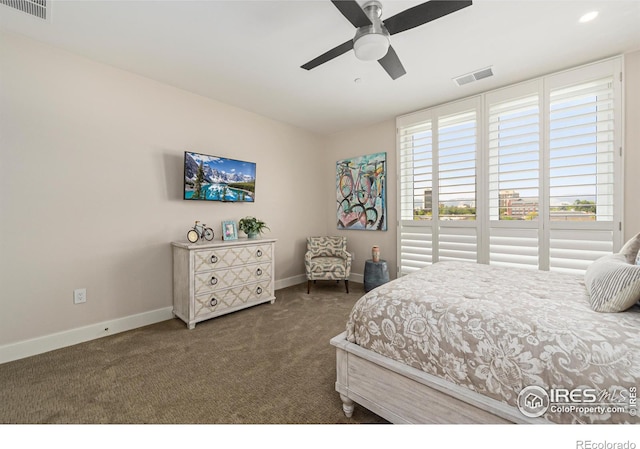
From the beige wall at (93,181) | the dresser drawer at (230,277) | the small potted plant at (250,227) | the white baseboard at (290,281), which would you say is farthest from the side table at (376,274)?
the beige wall at (93,181)

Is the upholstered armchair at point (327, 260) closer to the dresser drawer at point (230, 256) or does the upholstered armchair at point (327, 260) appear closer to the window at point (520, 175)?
the dresser drawer at point (230, 256)

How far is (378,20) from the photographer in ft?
5.62

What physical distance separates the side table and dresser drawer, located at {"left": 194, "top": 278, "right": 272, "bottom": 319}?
4.81 ft

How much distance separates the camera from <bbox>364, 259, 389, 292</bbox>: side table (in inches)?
150

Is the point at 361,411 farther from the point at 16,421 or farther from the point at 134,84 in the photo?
the point at 134,84

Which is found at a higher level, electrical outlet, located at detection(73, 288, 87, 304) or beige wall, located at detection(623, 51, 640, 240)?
beige wall, located at detection(623, 51, 640, 240)

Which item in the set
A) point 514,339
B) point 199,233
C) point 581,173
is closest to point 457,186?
point 581,173

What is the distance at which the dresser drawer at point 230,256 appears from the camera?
109 inches

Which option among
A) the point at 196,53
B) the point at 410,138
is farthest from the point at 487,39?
the point at 196,53

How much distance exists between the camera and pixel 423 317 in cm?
128

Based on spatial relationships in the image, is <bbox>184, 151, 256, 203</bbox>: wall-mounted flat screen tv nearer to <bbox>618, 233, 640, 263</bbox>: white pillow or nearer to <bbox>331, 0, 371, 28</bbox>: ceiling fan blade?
<bbox>331, 0, 371, 28</bbox>: ceiling fan blade

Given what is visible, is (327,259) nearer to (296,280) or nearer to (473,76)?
(296,280)

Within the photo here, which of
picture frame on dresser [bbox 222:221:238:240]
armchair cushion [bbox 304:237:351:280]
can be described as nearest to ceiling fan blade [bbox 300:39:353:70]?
picture frame on dresser [bbox 222:221:238:240]
